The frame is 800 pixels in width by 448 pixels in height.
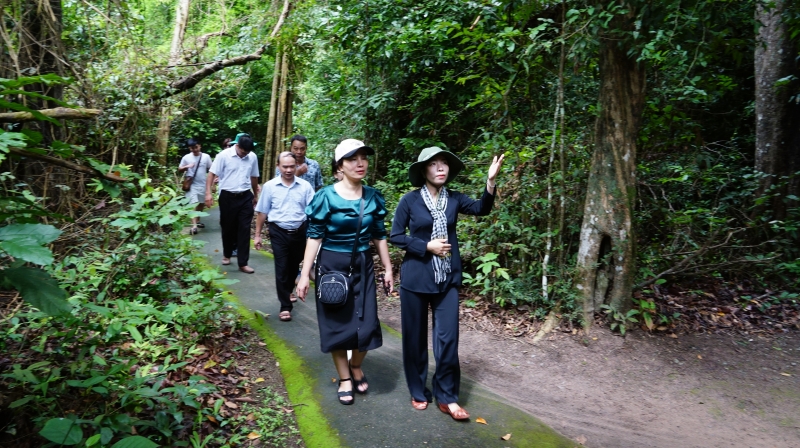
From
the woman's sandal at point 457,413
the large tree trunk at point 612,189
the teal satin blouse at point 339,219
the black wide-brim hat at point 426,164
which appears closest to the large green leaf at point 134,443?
the teal satin blouse at point 339,219

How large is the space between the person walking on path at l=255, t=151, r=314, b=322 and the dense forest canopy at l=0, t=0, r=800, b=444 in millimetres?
861

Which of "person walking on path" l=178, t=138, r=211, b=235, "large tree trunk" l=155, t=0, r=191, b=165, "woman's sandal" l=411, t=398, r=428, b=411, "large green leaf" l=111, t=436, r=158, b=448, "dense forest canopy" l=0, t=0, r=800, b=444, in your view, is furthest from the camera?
"person walking on path" l=178, t=138, r=211, b=235

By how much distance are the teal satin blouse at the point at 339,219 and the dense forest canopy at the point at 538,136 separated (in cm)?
153

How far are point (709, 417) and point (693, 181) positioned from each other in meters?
4.43

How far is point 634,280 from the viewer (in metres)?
6.56

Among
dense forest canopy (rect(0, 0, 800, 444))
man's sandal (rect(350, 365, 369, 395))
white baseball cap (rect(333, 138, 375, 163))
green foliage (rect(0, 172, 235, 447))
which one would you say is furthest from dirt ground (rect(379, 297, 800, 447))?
green foliage (rect(0, 172, 235, 447))

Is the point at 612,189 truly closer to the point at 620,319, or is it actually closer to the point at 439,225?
the point at 620,319

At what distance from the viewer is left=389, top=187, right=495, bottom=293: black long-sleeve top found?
13.9ft

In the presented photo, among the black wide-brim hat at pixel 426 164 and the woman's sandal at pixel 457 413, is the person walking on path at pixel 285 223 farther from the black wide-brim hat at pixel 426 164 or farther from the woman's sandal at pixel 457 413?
the woman's sandal at pixel 457 413

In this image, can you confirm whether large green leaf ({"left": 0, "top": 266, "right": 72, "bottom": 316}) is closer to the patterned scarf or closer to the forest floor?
the patterned scarf

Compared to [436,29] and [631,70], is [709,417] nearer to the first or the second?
[631,70]

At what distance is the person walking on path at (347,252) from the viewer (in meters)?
4.27

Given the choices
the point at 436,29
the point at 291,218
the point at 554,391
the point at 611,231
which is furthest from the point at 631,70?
the point at 291,218

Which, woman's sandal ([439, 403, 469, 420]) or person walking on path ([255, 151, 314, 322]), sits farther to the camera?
person walking on path ([255, 151, 314, 322])
